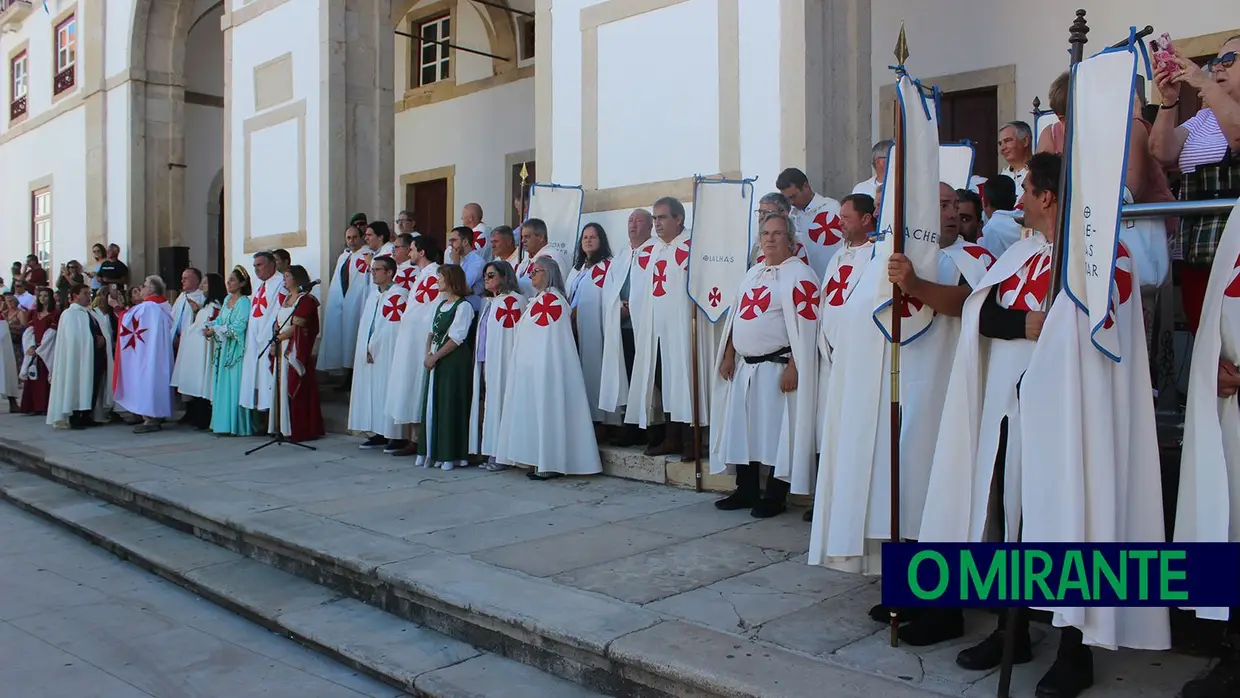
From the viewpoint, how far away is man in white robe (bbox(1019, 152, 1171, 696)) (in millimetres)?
3109

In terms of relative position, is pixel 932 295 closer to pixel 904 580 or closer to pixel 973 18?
pixel 904 580

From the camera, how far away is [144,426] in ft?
35.1

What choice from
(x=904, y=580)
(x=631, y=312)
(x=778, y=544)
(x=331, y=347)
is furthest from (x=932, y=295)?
(x=331, y=347)

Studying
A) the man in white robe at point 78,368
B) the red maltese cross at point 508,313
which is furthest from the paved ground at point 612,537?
the man in white robe at point 78,368

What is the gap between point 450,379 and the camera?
7.80 meters

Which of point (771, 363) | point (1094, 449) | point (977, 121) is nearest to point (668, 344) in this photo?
point (771, 363)

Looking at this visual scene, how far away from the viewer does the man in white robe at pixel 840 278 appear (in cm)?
474

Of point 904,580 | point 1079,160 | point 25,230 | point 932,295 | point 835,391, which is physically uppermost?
point 25,230

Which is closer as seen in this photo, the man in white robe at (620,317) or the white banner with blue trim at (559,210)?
the man in white robe at (620,317)

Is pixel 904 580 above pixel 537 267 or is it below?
below

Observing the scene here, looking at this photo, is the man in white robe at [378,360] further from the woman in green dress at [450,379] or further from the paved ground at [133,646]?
the paved ground at [133,646]

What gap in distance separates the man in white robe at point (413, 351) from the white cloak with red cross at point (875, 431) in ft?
15.2

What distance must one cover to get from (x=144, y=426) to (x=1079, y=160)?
9.97m

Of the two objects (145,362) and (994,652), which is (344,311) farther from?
(994,652)
